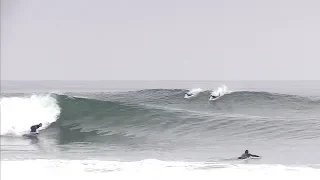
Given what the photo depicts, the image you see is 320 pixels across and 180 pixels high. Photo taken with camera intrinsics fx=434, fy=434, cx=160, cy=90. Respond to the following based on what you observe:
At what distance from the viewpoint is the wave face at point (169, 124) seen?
12.8 m

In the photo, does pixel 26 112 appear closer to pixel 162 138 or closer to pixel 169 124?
pixel 169 124

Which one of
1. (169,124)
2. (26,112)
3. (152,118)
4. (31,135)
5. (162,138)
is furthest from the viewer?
(152,118)

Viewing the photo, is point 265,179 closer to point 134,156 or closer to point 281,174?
point 281,174

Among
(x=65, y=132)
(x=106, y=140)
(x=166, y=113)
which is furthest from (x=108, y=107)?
(x=106, y=140)

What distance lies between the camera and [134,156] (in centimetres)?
1100

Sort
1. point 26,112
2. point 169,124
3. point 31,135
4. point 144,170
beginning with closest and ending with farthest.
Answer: point 144,170
point 31,135
point 169,124
point 26,112

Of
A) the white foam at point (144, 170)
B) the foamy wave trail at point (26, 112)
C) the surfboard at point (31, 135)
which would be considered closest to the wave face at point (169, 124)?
the foamy wave trail at point (26, 112)

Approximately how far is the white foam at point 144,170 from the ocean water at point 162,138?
19 millimetres

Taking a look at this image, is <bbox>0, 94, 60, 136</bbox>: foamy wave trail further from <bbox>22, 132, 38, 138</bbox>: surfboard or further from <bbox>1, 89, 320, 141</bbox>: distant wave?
<bbox>22, 132, 38, 138</bbox>: surfboard

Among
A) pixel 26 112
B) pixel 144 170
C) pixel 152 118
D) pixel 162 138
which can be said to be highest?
pixel 26 112

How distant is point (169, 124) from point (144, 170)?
8082mm

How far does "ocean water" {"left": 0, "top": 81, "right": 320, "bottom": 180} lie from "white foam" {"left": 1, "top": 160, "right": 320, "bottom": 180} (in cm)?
2

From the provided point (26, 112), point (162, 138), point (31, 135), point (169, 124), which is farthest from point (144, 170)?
point (26, 112)

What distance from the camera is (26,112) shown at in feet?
57.5
